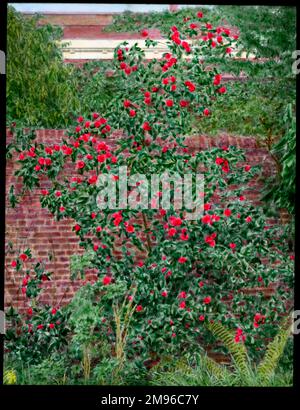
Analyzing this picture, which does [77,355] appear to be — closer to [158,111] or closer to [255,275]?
[255,275]

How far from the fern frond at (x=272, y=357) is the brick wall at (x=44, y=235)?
5.75 ft

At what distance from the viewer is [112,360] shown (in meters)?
7.61

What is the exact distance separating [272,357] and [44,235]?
223cm

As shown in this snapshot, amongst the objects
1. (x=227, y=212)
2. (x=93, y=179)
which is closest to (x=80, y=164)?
(x=93, y=179)

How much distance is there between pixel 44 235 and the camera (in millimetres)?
7906

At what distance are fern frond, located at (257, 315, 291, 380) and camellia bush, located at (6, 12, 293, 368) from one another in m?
0.13

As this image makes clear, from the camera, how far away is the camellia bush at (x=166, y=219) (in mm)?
7688

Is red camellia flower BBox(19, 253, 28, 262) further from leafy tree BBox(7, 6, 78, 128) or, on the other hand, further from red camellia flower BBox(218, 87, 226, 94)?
red camellia flower BBox(218, 87, 226, 94)

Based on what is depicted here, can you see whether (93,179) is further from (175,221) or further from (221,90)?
(221,90)

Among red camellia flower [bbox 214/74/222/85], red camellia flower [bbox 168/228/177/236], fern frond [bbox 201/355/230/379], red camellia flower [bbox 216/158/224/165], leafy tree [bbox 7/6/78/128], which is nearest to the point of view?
fern frond [bbox 201/355/230/379]

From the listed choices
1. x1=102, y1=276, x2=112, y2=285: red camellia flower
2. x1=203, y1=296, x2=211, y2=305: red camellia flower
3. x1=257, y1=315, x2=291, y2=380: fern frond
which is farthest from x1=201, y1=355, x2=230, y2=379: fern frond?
x1=102, y1=276, x2=112, y2=285: red camellia flower

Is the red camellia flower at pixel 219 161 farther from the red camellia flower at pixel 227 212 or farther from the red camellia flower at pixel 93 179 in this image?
the red camellia flower at pixel 93 179

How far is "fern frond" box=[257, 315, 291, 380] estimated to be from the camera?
24.8 feet

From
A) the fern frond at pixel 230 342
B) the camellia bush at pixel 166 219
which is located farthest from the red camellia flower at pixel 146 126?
the fern frond at pixel 230 342
